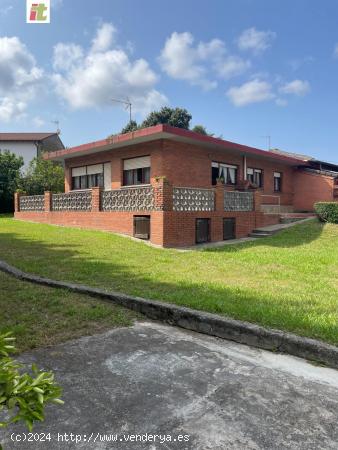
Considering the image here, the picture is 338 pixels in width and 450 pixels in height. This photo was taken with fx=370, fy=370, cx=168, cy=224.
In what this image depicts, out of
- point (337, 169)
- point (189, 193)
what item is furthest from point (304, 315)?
point (337, 169)

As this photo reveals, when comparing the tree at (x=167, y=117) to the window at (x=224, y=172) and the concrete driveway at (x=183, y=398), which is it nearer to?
the window at (x=224, y=172)

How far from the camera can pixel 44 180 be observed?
2662cm

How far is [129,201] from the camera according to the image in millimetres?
13781

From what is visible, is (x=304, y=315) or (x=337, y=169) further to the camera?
(x=337, y=169)

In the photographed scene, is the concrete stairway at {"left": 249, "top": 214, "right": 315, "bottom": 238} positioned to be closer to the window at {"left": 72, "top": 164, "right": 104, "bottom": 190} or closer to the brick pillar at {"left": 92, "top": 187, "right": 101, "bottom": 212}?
the brick pillar at {"left": 92, "top": 187, "right": 101, "bottom": 212}

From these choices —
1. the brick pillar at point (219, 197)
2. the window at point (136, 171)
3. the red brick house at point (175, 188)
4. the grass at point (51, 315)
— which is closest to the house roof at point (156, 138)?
the red brick house at point (175, 188)

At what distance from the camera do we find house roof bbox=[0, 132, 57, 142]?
1654 inches

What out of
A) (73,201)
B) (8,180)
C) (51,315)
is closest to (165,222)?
(73,201)

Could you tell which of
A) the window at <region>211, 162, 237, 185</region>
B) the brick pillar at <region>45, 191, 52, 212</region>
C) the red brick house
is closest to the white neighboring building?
the red brick house

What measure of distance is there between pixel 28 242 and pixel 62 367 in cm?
922

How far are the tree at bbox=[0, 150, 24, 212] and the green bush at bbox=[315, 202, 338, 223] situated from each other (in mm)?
20862

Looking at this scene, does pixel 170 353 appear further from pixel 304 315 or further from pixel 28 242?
pixel 28 242

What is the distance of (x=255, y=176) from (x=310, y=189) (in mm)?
4054

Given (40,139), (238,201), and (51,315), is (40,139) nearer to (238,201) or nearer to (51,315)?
(238,201)
